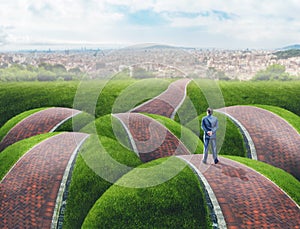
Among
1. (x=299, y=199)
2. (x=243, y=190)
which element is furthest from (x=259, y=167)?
(x=243, y=190)

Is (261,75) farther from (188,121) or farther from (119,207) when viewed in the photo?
(119,207)

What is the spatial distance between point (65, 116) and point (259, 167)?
11714 mm

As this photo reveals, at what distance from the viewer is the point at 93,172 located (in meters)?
14.4

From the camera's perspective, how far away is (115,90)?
33.8 meters

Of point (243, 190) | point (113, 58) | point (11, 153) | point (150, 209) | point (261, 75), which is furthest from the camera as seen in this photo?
point (261, 75)

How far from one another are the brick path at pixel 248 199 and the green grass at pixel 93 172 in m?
3.01

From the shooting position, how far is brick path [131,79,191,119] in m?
25.4

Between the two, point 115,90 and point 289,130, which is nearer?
point 289,130

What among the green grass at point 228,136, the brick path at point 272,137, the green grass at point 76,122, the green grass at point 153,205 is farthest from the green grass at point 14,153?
the brick path at point 272,137

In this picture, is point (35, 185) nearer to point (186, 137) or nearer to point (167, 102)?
point (186, 137)

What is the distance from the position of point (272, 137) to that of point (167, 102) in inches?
361

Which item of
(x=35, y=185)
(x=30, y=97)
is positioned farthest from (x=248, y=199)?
(x=30, y=97)

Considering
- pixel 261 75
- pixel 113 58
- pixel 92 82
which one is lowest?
pixel 261 75

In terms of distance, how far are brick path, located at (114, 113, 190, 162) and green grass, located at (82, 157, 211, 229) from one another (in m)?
4.28
